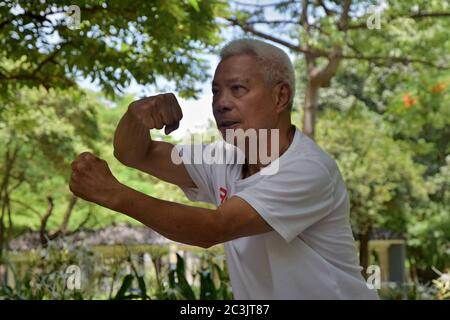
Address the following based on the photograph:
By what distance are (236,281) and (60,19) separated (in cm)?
285

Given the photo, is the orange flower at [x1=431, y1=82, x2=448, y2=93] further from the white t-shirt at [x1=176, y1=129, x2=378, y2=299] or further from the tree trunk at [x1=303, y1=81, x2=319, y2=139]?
the white t-shirt at [x1=176, y1=129, x2=378, y2=299]

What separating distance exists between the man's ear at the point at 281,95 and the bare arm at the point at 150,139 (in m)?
0.20

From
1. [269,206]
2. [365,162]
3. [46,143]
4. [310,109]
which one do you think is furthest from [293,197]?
[365,162]

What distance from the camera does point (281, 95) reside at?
59.4 inches

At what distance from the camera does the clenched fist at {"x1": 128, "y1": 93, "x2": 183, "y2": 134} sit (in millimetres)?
1419

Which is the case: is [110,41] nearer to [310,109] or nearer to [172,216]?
[172,216]

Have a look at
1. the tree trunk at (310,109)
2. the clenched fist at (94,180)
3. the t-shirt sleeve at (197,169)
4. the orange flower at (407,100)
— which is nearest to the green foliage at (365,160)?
the orange flower at (407,100)

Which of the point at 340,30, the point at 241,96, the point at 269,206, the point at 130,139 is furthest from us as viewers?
the point at 340,30

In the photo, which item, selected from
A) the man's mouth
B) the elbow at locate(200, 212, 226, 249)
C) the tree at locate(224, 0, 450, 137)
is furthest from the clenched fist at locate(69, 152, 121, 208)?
the tree at locate(224, 0, 450, 137)

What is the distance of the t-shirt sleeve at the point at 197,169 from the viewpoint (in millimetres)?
1764

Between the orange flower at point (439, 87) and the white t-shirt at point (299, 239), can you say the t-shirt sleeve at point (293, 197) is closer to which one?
the white t-shirt at point (299, 239)

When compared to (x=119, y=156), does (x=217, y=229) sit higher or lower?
lower

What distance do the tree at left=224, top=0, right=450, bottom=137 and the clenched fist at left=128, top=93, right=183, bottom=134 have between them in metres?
6.49

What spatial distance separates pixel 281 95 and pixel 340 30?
22.7 feet
